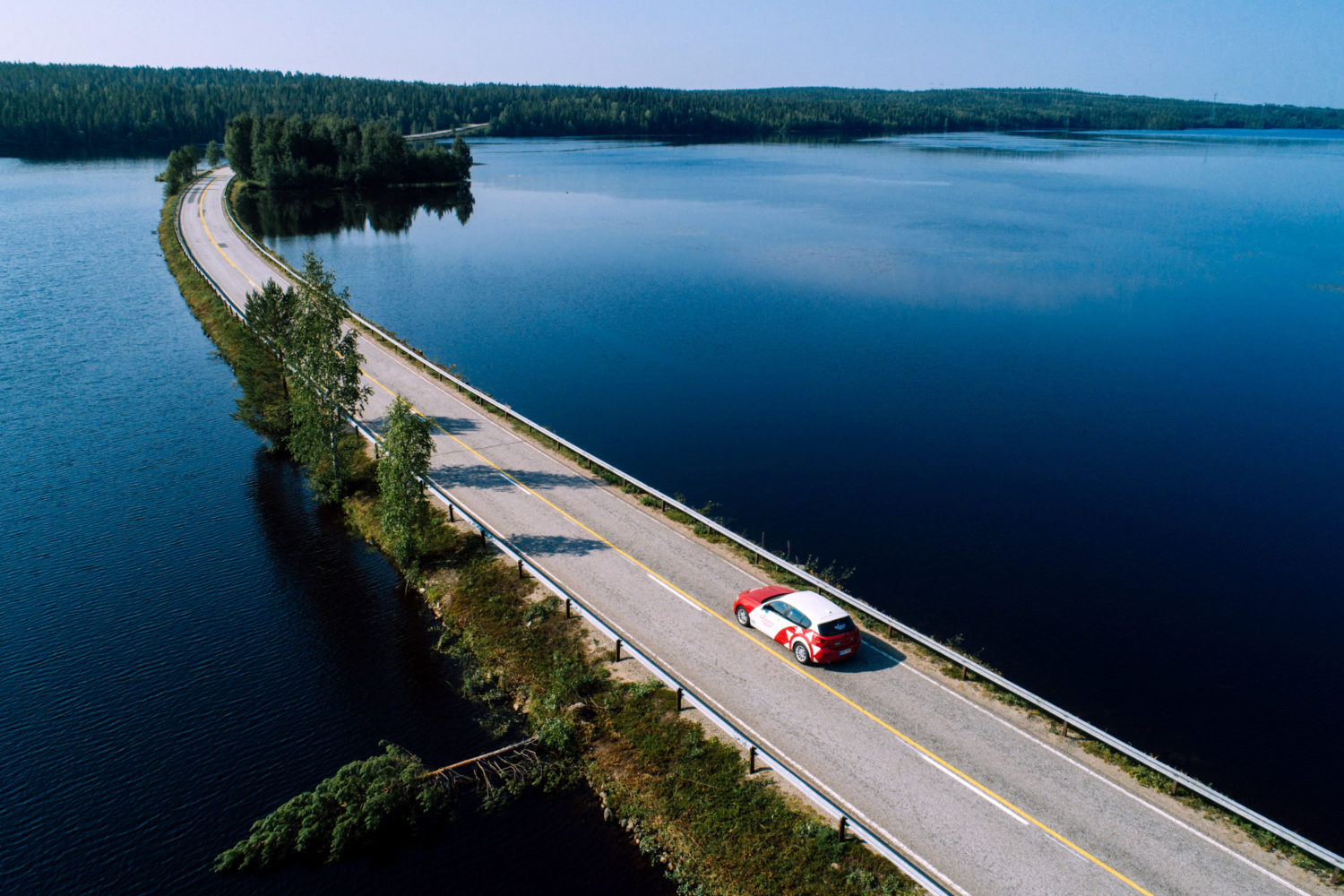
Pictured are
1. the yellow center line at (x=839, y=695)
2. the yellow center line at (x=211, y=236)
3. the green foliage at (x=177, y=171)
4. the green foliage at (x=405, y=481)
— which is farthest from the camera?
the green foliage at (x=177, y=171)

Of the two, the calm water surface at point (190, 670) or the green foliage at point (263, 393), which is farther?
Answer: the green foliage at point (263, 393)

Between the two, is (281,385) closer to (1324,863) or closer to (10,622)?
(10,622)

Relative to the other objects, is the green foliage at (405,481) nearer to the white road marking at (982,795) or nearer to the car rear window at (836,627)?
the car rear window at (836,627)

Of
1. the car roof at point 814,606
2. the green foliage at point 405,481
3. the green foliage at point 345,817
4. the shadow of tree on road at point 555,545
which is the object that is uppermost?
the green foliage at point 405,481

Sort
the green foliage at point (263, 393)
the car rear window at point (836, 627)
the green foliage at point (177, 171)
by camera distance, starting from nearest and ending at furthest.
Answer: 1. the car rear window at point (836, 627)
2. the green foliage at point (263, 393)
3. the green foliage at point (177, 171)

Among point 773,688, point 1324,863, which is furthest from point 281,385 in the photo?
point 1324,863

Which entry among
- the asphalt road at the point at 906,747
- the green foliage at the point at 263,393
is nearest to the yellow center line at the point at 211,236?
the green foliage at the point at 263,393
